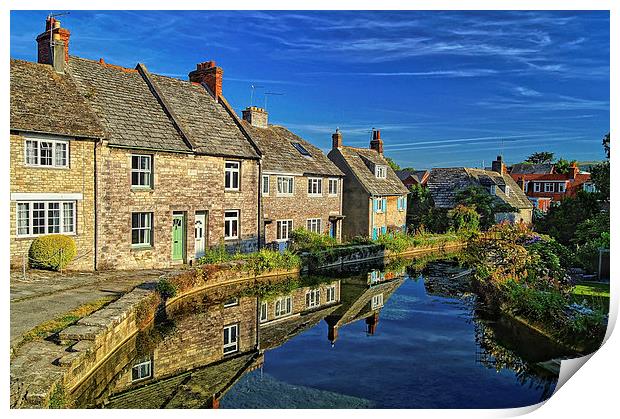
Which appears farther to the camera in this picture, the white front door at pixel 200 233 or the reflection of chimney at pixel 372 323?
the white front door at pixel 200 233

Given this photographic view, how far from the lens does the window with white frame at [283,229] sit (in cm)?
2656

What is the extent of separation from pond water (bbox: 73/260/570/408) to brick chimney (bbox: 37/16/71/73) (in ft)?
31.2

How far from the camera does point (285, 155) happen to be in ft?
90.9

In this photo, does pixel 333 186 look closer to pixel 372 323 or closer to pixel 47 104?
pixel 372 323

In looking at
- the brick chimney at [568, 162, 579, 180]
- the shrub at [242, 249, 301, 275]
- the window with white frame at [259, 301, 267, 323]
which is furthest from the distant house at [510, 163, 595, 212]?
the window with white frame at [259, 301, 267, 323]

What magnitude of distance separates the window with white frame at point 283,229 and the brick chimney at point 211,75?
22.4 ft

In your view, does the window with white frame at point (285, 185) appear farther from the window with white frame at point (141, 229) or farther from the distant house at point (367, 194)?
the window with white frame at point (141, 229)

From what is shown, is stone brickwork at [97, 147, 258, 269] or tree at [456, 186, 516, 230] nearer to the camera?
stone brickwork at [97, 147, 258, 269]

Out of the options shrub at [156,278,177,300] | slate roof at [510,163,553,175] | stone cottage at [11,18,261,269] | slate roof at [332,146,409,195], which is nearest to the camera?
shrub at [156,278,177,300]

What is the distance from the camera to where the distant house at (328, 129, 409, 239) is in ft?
106

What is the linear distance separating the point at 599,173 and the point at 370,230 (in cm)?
1634

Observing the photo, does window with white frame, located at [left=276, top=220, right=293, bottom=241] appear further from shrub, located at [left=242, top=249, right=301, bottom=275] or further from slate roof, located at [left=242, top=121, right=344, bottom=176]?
shrub, located at [left=242, top=249, right=301, bottom=275]

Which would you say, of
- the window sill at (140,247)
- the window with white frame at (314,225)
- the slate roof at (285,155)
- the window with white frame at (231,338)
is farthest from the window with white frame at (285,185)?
the window with white frame at (231,338)

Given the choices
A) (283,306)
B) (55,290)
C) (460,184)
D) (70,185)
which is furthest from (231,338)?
(460,184)
